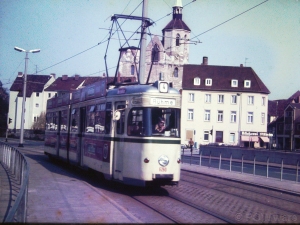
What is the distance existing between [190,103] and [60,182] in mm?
57233

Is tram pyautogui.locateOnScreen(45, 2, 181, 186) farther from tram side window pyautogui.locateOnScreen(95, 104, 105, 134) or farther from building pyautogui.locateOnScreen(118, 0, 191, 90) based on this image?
building pyautogui.locateOnScreen(118, 0, 191, 90)

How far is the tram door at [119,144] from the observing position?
13047mm

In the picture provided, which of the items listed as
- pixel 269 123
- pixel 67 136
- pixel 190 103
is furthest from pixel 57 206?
pixel 269 123

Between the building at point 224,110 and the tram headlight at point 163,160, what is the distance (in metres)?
56.0

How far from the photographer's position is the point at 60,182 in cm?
1502

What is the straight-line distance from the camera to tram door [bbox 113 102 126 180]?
42.8ft

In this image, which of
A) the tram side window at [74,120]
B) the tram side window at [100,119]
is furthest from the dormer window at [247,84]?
the tram side window at [100,119]

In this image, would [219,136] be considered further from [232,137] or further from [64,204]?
[64,204]

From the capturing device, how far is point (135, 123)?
12.7 meters

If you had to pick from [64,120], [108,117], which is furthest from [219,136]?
[108,117]

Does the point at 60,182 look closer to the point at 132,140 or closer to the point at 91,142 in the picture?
the point at 91,142

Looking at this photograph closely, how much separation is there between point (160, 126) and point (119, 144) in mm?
1502

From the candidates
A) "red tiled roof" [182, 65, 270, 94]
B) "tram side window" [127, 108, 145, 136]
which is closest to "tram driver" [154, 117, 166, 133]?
"tram side window" [127, 108, 145, 136]

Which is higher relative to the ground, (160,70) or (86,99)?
(160,70)
